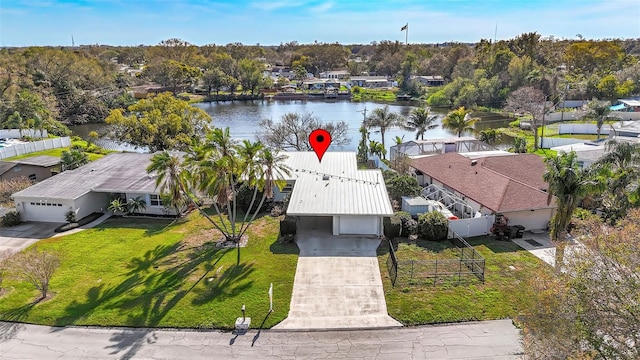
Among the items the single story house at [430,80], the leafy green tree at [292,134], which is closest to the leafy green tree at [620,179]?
the leafy green tree at [292,134]

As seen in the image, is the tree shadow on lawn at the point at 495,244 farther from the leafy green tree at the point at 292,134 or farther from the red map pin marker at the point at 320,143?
the leafy green tree at the point at 292,134

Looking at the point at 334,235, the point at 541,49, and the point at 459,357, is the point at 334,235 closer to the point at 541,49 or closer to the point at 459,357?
the point at 459,357

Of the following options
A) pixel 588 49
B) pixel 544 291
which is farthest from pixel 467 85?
pixel 544 291

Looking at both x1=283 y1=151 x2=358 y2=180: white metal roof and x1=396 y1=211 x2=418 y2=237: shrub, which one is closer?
x1=396 y1=211 x2=418 y2=237: shrub

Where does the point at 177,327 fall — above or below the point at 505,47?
below

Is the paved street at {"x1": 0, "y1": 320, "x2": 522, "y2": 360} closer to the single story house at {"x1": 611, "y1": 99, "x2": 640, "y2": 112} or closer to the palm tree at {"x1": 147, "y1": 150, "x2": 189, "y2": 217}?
the palm tree at {"x1": 147, "y1": 150, "x2": 189, "y2": 217}

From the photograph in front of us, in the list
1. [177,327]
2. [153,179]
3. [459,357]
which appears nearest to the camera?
[459,357]

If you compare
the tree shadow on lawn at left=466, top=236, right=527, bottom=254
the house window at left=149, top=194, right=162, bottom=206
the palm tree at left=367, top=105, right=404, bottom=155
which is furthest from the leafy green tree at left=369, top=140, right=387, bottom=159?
the house window at left=149, top=194, right=162, bottom=206

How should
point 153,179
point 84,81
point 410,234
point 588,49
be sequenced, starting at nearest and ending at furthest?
1. point 410,234
2. point 153,179
3. point 84,81
4. point 588,49
